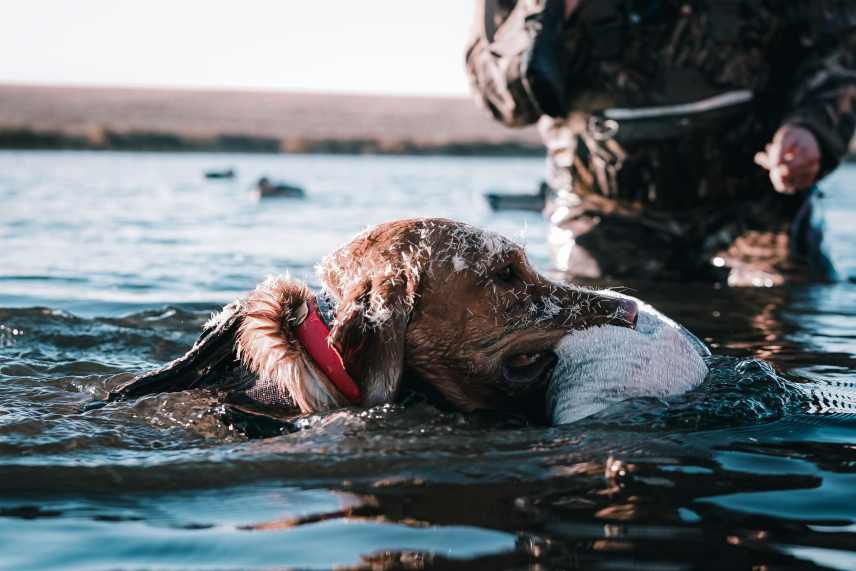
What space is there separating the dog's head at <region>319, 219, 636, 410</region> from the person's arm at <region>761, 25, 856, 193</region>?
3.22m

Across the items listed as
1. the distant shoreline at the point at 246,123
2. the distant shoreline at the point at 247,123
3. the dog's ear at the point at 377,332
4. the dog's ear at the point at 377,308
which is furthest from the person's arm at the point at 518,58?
the distant shoreline at the point at 246,123

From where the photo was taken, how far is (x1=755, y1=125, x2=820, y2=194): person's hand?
6914 millimetres

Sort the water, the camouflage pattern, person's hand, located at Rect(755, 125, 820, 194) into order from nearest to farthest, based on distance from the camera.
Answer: the water
person's hand, located at Rect(755, 125, 820, 194)
the camouflage pattern

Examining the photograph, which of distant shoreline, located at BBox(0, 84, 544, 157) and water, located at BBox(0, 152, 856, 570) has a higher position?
distant shoreline, located at BBox(0, 84, 544, 157)

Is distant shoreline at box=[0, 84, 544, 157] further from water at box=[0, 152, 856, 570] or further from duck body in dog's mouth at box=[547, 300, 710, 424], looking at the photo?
duck body in dog's mouth at box=[547, 300, 710, 424]

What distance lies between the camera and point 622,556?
9.36ft

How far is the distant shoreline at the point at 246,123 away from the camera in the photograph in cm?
4875

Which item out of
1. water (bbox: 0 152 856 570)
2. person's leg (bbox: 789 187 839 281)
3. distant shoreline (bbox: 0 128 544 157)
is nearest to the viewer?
water (bbox: 0 152 856 570)

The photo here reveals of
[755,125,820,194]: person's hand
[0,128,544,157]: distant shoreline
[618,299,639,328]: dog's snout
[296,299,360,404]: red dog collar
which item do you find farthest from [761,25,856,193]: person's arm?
[0,128,544,157]: distant shoreline

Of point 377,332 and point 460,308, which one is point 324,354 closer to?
point 377,332

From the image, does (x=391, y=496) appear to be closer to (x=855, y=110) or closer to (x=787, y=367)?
(x=787, y=367)

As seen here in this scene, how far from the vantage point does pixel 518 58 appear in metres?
6.77

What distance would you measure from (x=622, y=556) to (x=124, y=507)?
1.43 m

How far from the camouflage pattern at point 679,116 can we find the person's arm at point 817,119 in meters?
0.01
